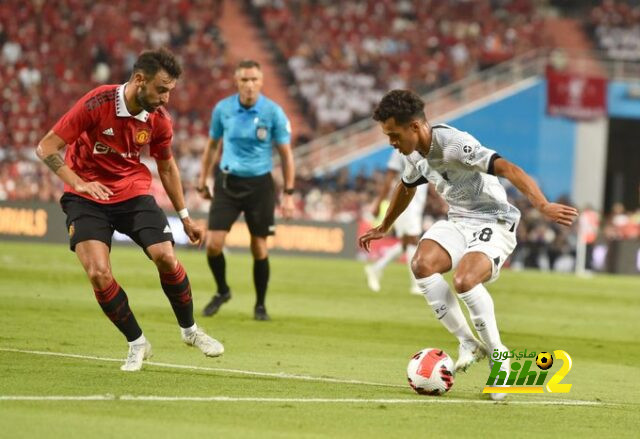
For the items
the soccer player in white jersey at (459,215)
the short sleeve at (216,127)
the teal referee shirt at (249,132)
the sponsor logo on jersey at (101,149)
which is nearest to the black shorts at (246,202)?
the teal referee shirt at (249,132)

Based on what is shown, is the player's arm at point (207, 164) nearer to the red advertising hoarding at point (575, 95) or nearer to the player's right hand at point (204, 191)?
the player's right hand at point (204, 191)

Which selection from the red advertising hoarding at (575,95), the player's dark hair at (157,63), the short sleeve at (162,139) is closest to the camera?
the player's dark hair at (157,63)

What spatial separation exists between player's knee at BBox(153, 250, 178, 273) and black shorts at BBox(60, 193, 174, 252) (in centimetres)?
11

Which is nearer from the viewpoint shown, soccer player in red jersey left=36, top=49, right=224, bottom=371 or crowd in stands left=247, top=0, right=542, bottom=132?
soccer player in red jersey left=36, top=49, right=224, bottom=371

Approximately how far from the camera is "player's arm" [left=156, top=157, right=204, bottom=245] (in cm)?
952

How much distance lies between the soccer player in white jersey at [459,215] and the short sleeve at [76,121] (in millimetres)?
2056

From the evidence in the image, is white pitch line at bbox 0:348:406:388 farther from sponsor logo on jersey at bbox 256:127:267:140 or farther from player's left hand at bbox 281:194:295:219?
sponsor logo on jersey at bbox 256:127:267:140

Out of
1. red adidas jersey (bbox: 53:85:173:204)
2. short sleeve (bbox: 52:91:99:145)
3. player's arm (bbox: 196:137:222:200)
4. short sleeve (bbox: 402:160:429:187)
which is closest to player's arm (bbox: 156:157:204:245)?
red adidas jersey (bbox: 53:85:173:204)

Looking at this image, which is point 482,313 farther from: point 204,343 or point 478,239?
point 204,343

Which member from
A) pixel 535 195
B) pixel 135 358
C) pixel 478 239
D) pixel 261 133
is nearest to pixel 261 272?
pixel 261 133

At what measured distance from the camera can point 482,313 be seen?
A: 864 centimetres

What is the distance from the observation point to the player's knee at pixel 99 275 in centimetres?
885

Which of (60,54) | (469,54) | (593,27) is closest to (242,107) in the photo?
(60,54)

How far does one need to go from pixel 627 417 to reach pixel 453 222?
2.00 meters
